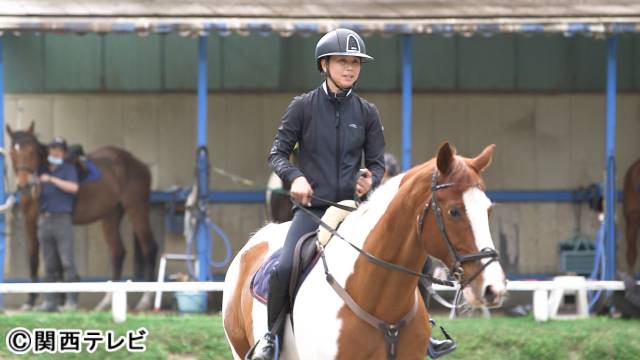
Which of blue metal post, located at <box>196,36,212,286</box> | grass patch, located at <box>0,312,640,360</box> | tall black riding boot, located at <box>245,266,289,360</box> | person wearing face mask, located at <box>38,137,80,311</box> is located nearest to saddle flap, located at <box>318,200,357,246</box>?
tall black riding boot, located at <box>245,266,289,360</box>

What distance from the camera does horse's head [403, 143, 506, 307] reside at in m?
5.55

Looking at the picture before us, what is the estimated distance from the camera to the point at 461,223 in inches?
225

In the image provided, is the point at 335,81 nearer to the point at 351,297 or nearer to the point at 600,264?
the point at 351,297

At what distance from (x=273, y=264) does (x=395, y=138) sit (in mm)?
8501

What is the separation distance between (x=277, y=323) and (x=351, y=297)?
610mm

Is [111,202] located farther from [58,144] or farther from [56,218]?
[58,144]

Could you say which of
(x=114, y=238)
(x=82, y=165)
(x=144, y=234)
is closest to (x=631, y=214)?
(x=144, y=234)

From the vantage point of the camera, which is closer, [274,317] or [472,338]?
[274,317]

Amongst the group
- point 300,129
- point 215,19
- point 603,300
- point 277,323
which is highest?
point 215,19

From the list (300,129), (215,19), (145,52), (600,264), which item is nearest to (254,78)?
(145,52)

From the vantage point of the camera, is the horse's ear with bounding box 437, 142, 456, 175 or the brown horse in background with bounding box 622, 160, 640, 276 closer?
the horse's ear with bounding box 437, 142, 456, 175

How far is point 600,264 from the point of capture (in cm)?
1464

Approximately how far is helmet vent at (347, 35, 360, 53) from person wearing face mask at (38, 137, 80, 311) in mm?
7981

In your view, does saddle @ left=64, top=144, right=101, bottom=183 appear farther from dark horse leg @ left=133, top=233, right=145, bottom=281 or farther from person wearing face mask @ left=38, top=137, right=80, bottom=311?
dark horse leg @ left=133, top=233, right=145, bottom=281
